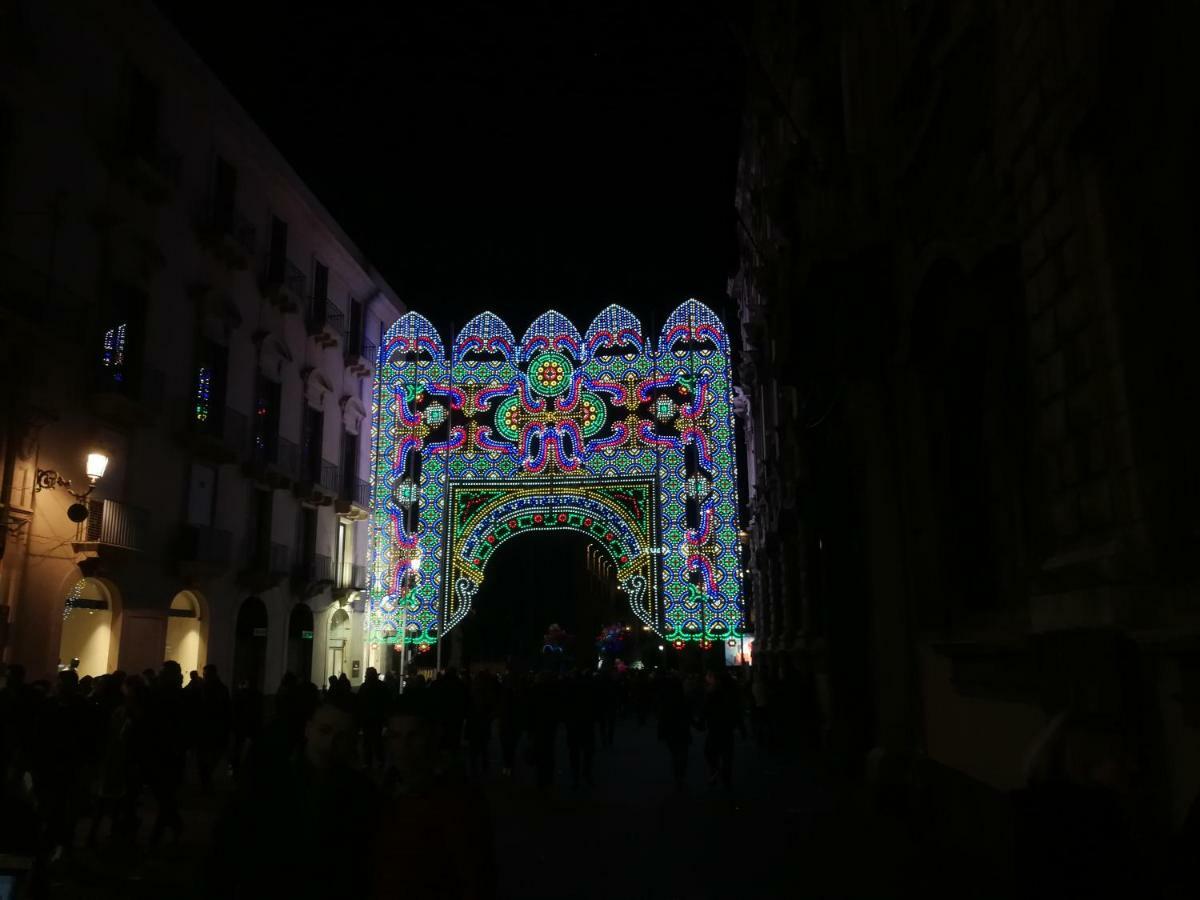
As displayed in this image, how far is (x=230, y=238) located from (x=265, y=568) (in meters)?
7.73

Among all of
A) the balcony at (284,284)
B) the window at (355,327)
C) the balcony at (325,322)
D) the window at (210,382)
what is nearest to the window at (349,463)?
the window at (355,327)

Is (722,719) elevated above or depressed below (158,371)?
below

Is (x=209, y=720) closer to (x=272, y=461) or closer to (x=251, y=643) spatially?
(x=251, y=643)

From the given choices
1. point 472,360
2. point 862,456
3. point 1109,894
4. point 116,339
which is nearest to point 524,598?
point 472,360

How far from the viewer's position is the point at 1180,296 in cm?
490

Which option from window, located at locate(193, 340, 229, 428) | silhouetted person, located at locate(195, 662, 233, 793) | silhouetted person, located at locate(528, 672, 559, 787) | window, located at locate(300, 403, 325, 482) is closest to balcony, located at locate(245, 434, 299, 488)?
window, located at locate(300, 403, 325, 482)

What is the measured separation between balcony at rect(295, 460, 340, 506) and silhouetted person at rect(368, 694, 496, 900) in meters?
23.7

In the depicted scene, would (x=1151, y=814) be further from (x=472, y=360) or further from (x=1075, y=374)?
(x=472, y=360)

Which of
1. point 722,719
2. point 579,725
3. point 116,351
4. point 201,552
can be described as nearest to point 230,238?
point 116,351

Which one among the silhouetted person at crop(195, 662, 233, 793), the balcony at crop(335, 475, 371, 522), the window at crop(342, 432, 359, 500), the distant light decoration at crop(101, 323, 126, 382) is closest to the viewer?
the silhouetted person at crop(195, 662, 233, 793)

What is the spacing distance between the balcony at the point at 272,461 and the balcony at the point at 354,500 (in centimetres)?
292

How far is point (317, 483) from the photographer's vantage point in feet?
89.2

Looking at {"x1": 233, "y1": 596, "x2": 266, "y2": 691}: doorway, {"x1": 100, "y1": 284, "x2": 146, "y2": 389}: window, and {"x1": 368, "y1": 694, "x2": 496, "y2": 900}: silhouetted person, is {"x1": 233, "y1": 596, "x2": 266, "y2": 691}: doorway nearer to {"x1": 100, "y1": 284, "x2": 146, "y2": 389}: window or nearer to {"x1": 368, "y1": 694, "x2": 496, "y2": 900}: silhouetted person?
{"x1": 100, "y1": 284, "x2": 146, "y2": 389}: window

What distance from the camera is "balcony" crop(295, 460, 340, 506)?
2653cm
